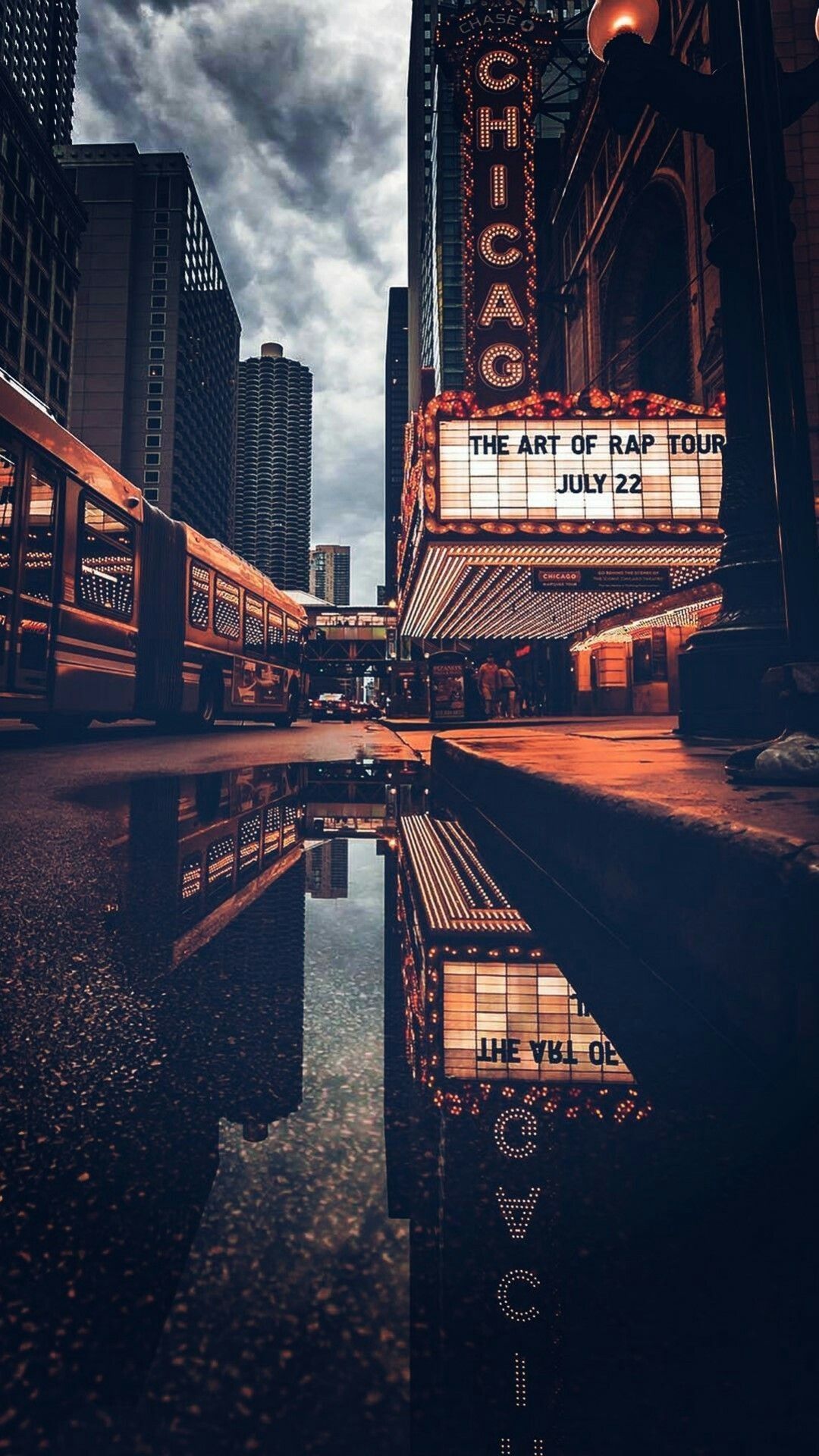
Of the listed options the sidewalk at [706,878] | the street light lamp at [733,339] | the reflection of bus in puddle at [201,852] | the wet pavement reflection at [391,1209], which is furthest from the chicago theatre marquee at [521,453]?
the wet pavement reflection at [391,1209]

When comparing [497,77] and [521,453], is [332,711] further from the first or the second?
[497,77]

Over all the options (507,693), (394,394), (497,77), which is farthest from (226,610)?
(394,394)

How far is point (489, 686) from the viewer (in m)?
23.8

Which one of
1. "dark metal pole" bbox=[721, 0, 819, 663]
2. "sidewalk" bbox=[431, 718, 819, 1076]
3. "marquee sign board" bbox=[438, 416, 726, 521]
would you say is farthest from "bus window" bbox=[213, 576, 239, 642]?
"dark metal pole" bbox=[721, 0, 819, 663]

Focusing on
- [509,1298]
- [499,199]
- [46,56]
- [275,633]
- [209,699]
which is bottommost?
[509,1298]

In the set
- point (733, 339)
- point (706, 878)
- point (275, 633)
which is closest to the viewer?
point (706, 878)

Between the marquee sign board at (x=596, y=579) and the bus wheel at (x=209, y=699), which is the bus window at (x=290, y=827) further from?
the marquee sign board at (x=596, y=579)

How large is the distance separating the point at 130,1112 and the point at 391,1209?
1.47 feet

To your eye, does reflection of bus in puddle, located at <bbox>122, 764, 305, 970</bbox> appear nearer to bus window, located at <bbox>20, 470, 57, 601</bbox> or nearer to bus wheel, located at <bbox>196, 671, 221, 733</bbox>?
bus window, located at <bbox>20, 470, 57, 601</bbox>

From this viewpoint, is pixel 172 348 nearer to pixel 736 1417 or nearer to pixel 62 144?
pixel 62 144

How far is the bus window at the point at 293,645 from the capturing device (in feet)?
62.4

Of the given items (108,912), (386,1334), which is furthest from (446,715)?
(386,1334)

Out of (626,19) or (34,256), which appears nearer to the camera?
(626,19)

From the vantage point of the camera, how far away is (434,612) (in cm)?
2639
